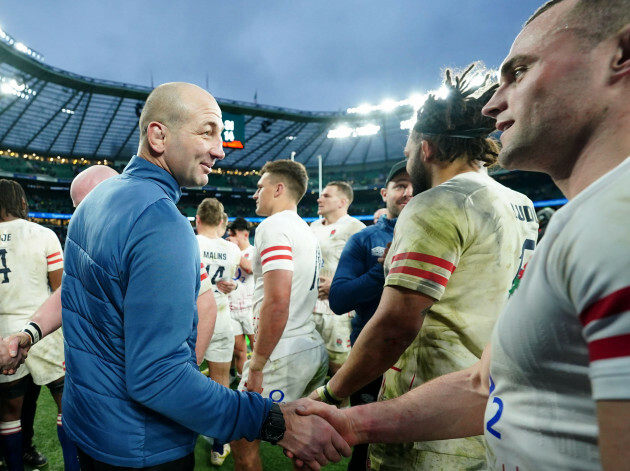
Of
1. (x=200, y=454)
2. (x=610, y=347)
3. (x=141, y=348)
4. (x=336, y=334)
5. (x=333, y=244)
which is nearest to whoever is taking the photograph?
(x=610, y=347)

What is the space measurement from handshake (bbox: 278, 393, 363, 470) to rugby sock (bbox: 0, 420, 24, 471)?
280 cm

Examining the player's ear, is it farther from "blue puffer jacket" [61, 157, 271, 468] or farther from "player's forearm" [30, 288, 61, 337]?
"player's forearm" [30, 288, 61, 337]

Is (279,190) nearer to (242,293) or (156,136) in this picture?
(156,136)

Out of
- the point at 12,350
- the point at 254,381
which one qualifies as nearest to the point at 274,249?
the point at 254,381

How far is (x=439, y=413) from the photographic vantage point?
4.21 feet

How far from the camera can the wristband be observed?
2.42m

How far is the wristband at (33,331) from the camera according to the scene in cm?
242

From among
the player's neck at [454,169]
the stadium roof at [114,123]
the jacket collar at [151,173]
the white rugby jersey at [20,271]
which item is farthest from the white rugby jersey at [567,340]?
the stadium roof at [114,123]

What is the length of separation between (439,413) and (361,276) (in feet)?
5.34

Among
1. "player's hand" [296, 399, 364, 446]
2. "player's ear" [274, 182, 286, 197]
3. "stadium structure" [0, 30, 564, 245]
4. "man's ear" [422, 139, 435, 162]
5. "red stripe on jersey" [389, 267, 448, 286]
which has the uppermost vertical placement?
"stadium structure" [0, 30, 564, 245]

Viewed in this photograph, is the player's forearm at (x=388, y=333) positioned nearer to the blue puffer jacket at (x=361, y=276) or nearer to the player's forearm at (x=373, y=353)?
the player's forearm at (x=373, y=353)

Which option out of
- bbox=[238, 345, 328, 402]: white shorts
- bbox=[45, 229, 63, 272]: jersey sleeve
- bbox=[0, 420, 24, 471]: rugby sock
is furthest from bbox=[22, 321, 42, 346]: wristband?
bbox=[238, 345, 328, 402]: white shorts

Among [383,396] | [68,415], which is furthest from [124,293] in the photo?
[383,396]

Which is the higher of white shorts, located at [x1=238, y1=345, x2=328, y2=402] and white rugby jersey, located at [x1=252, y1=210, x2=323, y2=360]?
white rugby jersey, located at [x1=252, y1=210, x2=323, y2=360]
